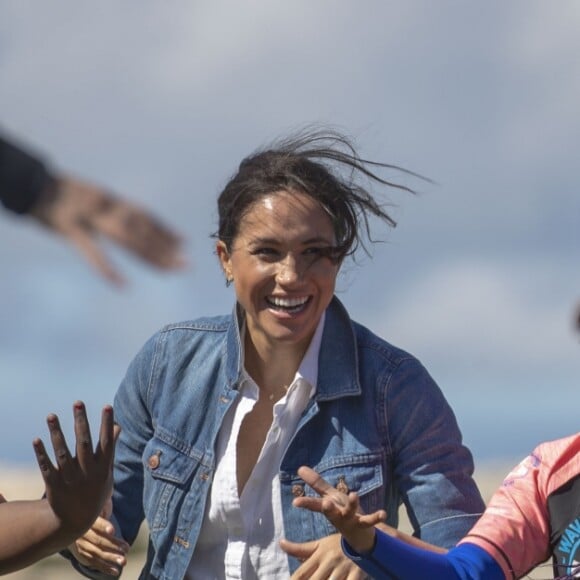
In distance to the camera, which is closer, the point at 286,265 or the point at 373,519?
the point at 373,519

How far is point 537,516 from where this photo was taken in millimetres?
2963

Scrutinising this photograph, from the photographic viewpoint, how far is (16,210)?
1482 mm

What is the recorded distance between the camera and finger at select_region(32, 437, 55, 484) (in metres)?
2.88

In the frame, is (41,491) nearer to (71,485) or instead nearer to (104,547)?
(104,547)

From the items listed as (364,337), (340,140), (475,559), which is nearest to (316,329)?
(364,337)

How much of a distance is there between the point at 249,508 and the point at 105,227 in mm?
2246

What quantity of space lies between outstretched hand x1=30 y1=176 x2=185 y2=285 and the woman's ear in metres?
2.40

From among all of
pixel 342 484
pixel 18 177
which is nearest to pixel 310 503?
pixel 342 484

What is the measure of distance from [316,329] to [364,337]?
5.9 inches

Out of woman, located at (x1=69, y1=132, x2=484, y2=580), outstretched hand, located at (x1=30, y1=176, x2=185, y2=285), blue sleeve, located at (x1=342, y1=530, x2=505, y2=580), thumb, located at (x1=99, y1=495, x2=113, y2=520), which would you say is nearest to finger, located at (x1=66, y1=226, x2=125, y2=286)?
outstretched hand, located at (x1=30, y1=176, x2=185, y2=285)

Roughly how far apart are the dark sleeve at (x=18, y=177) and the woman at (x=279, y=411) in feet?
6.80

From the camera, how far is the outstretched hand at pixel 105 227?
1.38m

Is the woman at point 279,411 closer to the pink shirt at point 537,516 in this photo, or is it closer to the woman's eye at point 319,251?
the woman's eye at point 319,251

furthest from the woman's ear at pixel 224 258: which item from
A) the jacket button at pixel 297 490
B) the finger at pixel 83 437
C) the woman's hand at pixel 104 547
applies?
the finger at pixel 83 437
